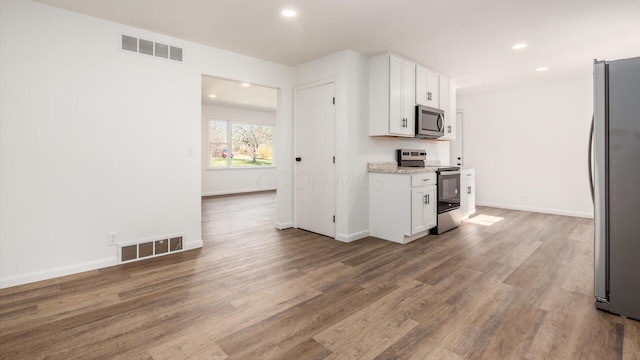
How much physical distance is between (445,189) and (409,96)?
1.39 meters

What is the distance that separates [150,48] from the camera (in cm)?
322

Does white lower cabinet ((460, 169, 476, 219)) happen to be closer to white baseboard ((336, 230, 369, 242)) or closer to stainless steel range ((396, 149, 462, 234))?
stainless steel range ((396, 149, 462, 234))

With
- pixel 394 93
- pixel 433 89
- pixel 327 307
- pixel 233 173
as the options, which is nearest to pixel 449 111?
pixel 433 89

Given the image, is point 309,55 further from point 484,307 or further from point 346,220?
point 484,307

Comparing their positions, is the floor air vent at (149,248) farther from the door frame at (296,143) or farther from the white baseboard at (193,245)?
the door frame at (296,143)

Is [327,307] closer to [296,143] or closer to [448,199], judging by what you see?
[296,143]

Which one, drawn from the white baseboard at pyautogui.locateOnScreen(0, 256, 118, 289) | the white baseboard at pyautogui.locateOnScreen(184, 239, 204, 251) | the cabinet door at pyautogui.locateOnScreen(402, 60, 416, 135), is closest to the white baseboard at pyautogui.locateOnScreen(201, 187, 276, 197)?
the white baseboard at pyautogui.locateOnScreen(184, 239, 204, 251)

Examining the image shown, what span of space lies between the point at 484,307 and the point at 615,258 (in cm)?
89

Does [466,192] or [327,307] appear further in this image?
[466,192]

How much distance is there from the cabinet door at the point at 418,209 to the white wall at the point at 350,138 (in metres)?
0.65

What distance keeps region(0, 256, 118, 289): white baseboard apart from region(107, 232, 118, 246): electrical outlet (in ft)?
0.48

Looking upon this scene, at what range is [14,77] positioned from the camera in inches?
100

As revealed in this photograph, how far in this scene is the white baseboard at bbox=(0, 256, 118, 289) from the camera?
2561 mm

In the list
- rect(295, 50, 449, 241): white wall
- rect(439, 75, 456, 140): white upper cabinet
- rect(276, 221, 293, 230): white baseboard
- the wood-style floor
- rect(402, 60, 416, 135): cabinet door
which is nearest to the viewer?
the wood-style floor
